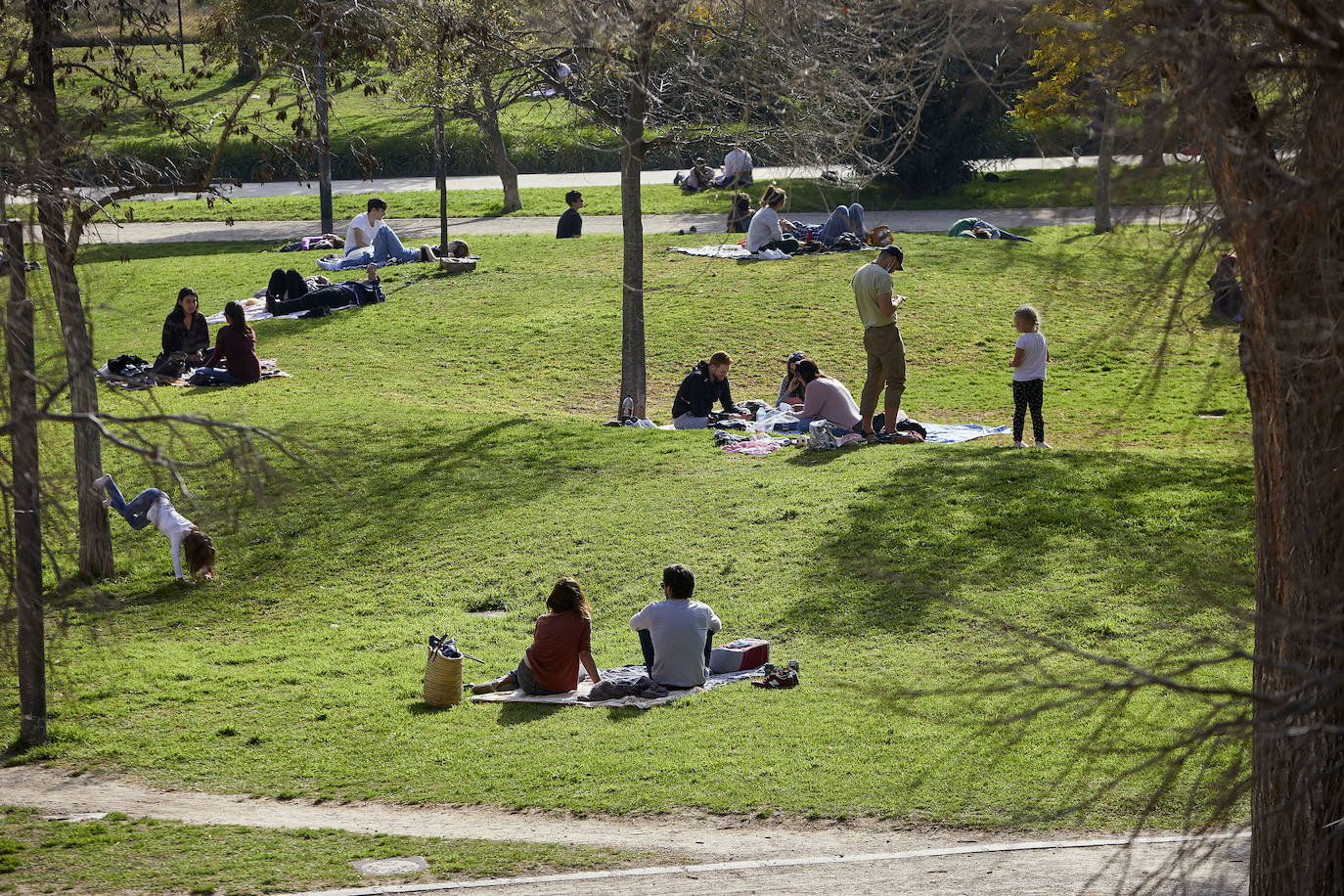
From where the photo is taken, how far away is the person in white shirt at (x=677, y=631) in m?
9.73

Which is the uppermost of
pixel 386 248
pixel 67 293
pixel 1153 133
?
pixel 1153 133

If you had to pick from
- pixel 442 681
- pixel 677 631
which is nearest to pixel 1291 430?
pixel 677 631

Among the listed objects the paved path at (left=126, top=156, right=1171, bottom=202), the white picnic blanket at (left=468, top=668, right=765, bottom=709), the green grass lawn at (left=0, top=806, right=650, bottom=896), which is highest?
the paved path at (left=126, top=156, right=1171, bottom=202)

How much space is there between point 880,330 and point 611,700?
6.33 m

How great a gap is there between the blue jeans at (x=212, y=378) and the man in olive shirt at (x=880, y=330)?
8.91 m

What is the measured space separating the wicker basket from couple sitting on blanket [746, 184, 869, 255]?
15.5 m

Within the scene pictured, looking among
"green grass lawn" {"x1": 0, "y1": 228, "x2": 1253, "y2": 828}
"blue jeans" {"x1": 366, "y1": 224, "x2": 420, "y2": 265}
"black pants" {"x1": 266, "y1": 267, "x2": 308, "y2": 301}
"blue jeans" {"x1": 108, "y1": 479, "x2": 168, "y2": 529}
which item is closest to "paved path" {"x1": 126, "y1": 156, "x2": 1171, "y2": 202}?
"blue jeans" {"x1": 366, "y1": 224, "x2": 420, "y2": 265}

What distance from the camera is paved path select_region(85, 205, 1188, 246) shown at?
92.0 feet

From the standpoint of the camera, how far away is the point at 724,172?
27.8 metres

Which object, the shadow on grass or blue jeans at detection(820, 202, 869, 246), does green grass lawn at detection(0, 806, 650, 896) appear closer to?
the shadow on grass

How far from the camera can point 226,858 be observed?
7.67 metres

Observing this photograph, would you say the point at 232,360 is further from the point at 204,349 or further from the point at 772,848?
the point at 772,848

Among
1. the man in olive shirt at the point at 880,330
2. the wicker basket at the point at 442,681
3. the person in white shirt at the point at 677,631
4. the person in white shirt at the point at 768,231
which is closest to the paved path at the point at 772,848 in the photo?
the wicker basket at the point at 442,681

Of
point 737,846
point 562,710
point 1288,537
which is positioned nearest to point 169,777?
point 562,710
